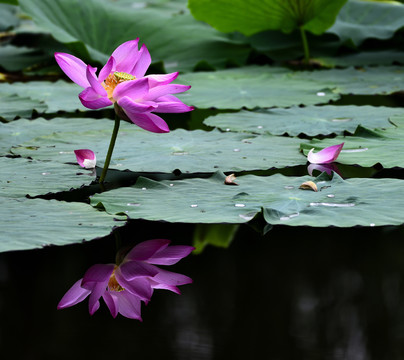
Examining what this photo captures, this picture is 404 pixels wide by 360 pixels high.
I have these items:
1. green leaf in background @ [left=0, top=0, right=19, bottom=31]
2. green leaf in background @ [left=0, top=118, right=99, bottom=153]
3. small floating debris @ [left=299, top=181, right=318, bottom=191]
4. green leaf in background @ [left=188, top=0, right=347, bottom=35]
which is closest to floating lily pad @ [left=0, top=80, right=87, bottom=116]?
green leaf in background @ [left=0, top=118, right=99, bottom=153]

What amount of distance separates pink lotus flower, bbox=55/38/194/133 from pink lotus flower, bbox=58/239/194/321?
26cm

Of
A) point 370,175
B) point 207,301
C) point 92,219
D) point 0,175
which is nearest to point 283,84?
point 370,175

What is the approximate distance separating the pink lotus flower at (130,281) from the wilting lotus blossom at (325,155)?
51 centimetres

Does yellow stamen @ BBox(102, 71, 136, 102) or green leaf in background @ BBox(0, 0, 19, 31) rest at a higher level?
green leaf in background @ BBox(0, 0, 19, 31)

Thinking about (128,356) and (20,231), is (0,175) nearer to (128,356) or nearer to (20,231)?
(20,231)

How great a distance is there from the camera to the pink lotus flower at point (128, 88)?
1.24 meters

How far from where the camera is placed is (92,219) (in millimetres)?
1163

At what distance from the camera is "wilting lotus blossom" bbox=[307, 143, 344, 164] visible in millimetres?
1516

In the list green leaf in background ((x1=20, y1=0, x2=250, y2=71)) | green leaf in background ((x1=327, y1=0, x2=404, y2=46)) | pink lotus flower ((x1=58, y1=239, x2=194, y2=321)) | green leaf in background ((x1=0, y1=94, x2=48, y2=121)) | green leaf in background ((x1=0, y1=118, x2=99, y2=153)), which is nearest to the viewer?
pink lotus flower ((x1=58, y1=239, x2=194, y2=321))

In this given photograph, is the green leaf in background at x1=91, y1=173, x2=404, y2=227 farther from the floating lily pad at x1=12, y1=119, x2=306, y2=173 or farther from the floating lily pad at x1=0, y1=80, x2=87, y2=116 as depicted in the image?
the floating lily pad at x1=0, y1=80, x2=87, y2=116

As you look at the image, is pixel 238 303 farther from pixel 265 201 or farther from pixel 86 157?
pixel 86 157

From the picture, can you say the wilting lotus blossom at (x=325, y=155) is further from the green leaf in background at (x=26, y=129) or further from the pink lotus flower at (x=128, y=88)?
the green leaf in background at (x=26, y=129)

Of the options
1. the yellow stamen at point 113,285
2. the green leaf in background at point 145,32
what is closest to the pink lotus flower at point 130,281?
the yellow stamen at point 113,285

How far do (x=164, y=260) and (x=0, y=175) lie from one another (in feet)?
1.68
